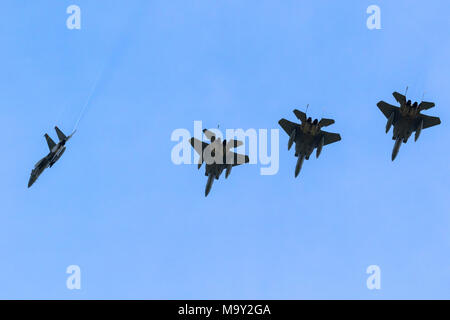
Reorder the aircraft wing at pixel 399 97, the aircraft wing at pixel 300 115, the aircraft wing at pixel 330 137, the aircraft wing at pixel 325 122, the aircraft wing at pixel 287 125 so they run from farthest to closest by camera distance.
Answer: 1. the aircraft wing at pixel 330 137
2. the aircraft wing at pixel 287 125
3. the aircraft wing at pixel 300 115
4. the aircraft wing at pixel 325 122
5. the aircraft wing at pixel 399 97

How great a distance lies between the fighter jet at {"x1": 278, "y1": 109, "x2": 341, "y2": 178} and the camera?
45719 millimetres

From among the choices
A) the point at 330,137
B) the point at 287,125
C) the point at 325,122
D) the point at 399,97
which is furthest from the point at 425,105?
the point at 287,125

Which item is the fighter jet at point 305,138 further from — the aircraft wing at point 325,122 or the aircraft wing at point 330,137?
the aircraft wing at point 325,122

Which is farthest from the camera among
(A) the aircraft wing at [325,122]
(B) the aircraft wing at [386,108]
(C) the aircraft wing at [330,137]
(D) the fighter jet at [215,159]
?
(C) the aircraft wing at [330,137]

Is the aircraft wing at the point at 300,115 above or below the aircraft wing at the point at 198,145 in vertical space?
above

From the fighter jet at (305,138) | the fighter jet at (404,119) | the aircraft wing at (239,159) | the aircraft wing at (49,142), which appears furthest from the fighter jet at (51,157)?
the fighter jet at (404,119)

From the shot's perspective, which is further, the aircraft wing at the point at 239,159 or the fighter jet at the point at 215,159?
the aircraft wing at the point at 239,159

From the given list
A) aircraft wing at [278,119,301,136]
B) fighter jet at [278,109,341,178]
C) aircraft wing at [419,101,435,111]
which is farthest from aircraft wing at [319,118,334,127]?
aircraft wing at [419,101,435,111]

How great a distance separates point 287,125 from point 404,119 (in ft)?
30.5

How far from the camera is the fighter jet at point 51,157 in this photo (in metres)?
45.5

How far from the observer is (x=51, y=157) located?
46000mm

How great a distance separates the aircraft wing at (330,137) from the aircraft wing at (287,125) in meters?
2.61
